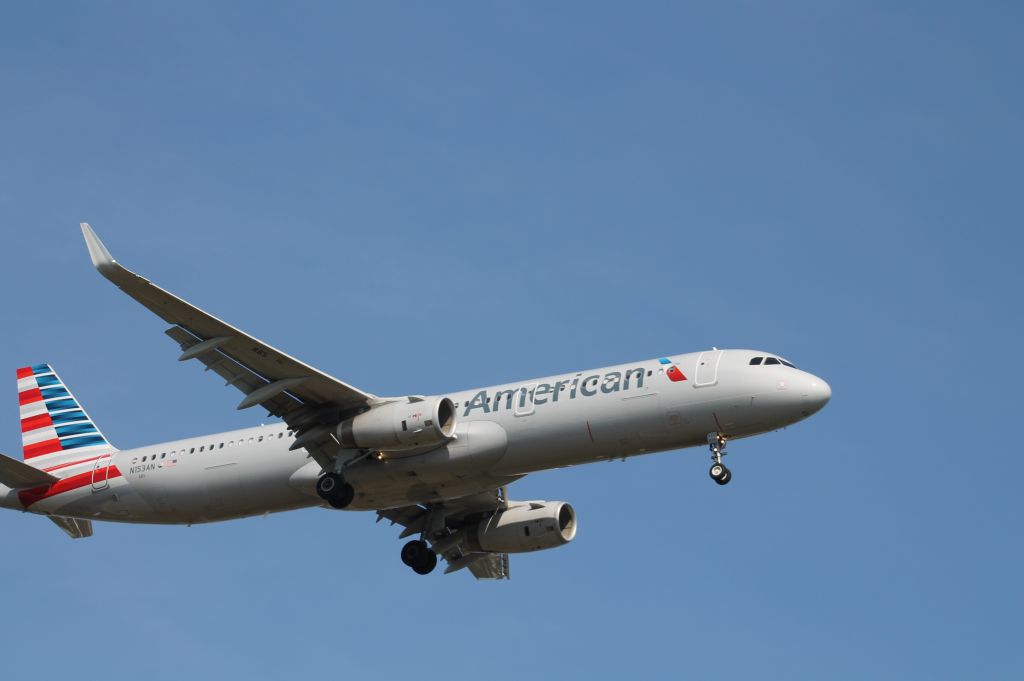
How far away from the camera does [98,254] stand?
39406 millimetres

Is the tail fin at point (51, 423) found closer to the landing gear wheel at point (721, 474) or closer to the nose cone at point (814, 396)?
the landing gear wheel at point (721, 474)

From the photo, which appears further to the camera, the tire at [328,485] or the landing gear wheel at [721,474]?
the tire at [328,485]

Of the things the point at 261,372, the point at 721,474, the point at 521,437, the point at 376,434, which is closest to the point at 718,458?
the point at 721,474

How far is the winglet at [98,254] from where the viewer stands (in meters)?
39.2

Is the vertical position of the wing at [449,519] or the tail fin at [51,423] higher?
the tail fin at [51,423]

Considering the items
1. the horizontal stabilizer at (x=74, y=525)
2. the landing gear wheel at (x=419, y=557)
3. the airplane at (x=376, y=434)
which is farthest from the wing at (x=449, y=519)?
the horizontal stabilizer at (x=74, y=525)

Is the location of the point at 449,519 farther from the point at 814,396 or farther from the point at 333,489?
the point at 814,396

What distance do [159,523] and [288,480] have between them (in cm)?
537

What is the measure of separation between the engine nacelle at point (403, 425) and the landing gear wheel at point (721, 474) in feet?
24.4

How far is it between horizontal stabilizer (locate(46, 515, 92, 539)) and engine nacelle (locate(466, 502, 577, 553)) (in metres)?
12.4

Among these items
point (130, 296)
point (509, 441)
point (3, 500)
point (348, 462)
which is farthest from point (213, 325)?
point (3, 500)

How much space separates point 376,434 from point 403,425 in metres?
0.87

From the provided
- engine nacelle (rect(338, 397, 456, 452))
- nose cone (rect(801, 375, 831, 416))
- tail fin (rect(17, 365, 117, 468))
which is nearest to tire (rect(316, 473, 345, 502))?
engine nacelle (rect(338, 397, 456, 452))

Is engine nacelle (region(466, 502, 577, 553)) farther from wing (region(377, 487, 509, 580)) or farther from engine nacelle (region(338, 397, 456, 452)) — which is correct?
engine nacelle (region(338, 397, 456, 452))
